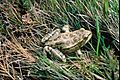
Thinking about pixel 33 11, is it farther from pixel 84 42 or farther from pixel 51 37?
pixel 84 42

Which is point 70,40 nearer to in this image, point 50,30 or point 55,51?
point 55,51

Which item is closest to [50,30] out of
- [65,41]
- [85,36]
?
[65,41]

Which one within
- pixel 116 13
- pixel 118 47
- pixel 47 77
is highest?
pixel 116 13

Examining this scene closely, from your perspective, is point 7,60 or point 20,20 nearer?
point 7,60

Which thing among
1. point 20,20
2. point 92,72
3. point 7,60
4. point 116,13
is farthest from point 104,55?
point 20,20

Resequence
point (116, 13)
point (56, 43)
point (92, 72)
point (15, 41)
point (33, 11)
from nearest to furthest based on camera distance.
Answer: point (92, 72), point (116, 13), point (56, 43), point (15, 41), point (33, 11)

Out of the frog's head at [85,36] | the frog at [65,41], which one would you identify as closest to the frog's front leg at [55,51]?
the frog at [65,41]

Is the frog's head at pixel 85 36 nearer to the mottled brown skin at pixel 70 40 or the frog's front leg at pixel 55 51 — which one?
the mottled brown skin at pixel 70 40
